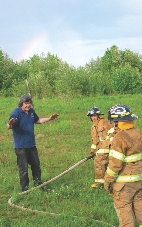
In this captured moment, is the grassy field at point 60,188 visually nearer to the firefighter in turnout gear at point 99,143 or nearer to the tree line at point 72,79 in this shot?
the firefighter in turnout gear at point 99,143

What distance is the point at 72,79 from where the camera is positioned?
38188mm

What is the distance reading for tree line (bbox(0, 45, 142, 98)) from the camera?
38344 mm

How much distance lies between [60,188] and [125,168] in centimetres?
345

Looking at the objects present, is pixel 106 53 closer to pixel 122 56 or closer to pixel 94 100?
pixel 122 56

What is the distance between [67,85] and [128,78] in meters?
10.4

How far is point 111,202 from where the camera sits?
791 cm

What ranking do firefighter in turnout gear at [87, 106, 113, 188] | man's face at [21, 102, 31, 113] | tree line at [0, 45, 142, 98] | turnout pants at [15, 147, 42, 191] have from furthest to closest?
tree line at [0, 45, 142, 98], firefighter in turnout gear at [87, 106, 113, 188], turnout pants at [15, 147, 42, 191], man's face at [21, 102, 31, 113]

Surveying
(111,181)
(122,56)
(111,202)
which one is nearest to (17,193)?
(111,202)

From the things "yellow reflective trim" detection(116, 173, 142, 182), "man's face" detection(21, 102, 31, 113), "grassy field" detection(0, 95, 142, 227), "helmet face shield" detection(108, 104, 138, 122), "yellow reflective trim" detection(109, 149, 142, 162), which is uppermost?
"helmet face shield" detection(108, 104, 138, 122)

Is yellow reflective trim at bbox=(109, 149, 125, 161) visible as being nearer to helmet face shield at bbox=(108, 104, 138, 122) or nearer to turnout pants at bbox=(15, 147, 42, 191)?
helmet face shield at bbox=(108, 104, 138, 122)

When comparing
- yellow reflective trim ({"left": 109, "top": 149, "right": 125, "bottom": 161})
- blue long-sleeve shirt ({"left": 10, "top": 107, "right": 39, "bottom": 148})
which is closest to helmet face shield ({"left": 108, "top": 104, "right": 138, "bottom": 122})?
yellow reflective trim ({"left": 109, "top": 149, "right": 125, "bottom": 161})

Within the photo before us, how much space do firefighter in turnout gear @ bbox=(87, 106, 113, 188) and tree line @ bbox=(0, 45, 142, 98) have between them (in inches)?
983

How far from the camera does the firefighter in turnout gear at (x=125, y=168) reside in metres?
5.37

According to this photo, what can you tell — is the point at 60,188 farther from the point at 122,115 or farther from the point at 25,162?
the point at 122,115
